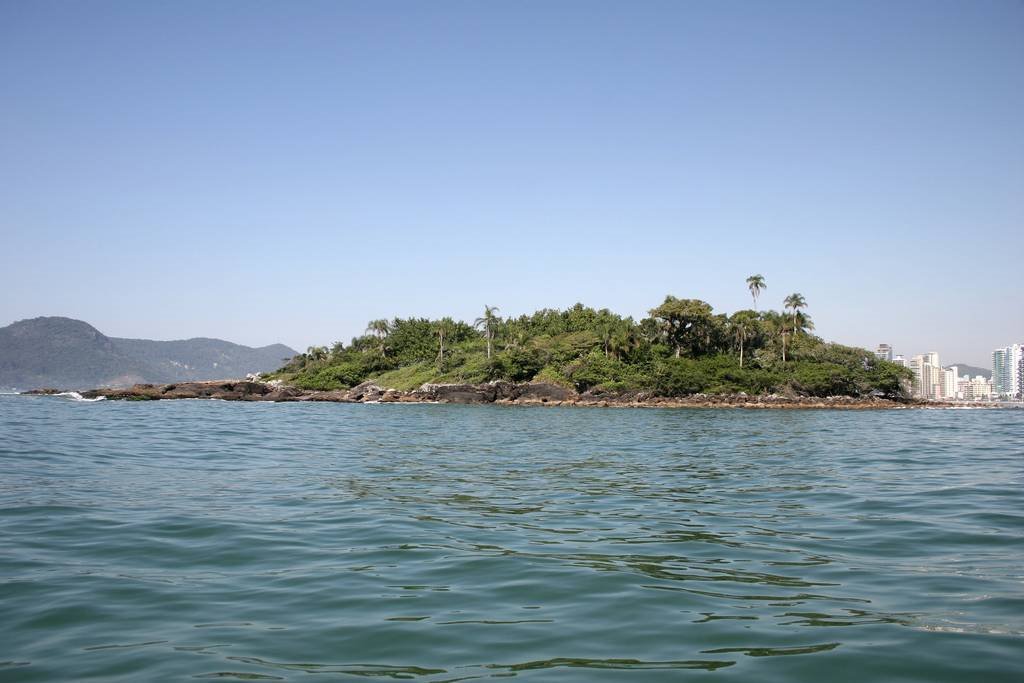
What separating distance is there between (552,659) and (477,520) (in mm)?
5301

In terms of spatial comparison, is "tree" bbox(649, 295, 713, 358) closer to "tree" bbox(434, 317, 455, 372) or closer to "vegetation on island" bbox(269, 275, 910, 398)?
"vegetation on island" bbox(269, 275, 910, 398)

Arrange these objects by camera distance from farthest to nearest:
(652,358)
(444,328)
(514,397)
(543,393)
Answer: (444,328) → (652,358) → (514,397) → (543,393)

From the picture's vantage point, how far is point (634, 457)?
67.7 feet

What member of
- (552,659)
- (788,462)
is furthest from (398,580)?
(788,462)

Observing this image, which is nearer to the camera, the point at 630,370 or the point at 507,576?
the point at 507,576

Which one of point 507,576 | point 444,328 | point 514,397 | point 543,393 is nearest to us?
point 507,576

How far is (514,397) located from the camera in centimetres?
10119

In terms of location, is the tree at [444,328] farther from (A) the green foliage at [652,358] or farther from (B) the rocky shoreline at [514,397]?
(B) the rocky shoreline at [514,397]

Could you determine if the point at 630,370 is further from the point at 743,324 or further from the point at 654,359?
the point at 743,324

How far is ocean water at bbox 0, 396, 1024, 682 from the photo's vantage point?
5023 mm

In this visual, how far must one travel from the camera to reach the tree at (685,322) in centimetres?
10762

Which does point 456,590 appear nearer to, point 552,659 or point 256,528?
point 552,659

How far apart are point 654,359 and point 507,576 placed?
102370mm

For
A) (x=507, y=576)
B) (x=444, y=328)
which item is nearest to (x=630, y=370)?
(x=444, y=328)
